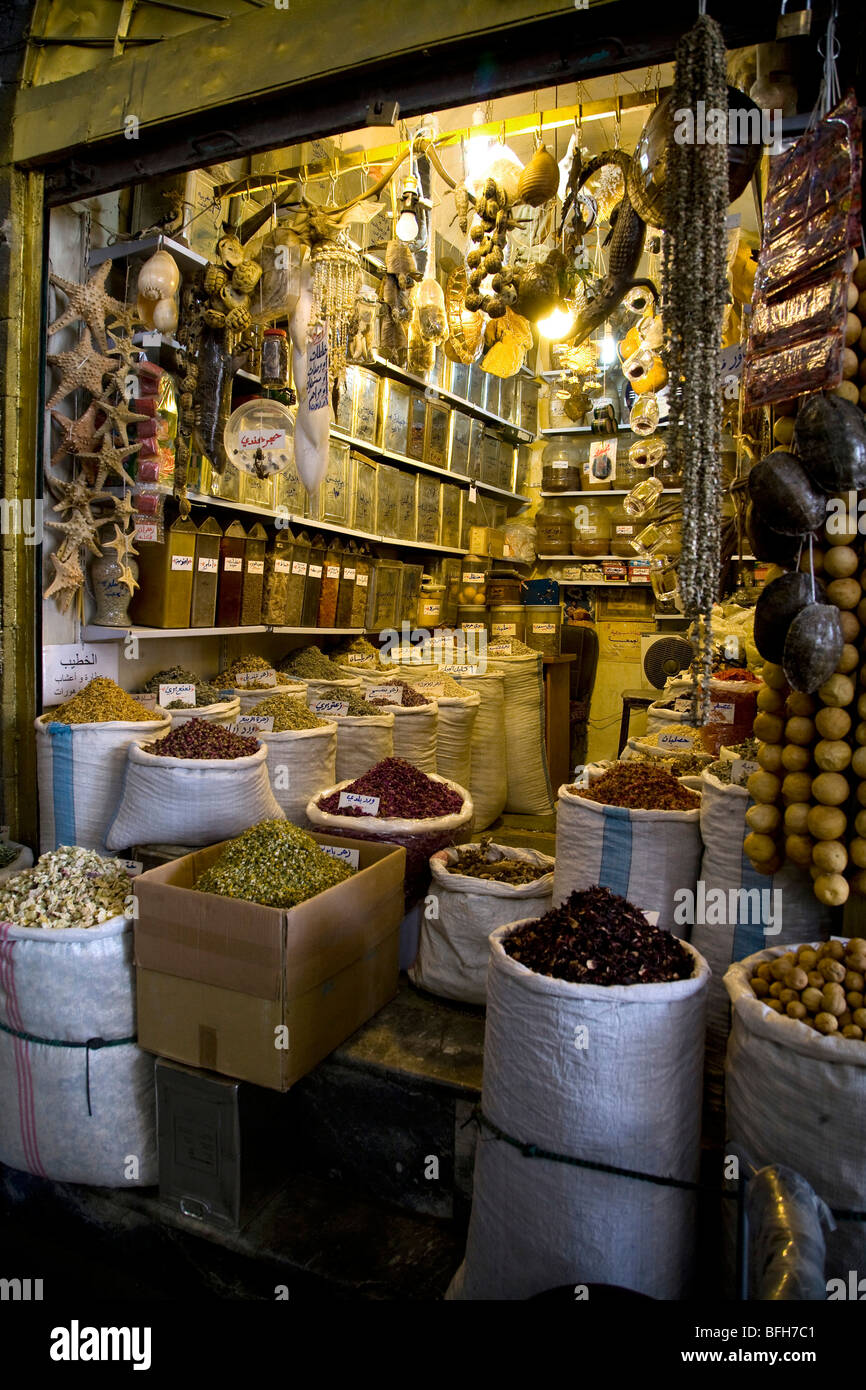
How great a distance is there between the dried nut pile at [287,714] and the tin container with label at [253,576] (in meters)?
0.44

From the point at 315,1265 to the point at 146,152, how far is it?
8.94 ft

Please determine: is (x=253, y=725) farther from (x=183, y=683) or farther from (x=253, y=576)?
(x=253, y=576)

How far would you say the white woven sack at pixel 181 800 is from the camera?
2.22 meters

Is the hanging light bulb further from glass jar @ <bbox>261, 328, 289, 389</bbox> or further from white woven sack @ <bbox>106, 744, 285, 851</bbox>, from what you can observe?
white woven sack @ <bbox>106, 744, 285, 851</bbox>

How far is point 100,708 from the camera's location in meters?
2.41

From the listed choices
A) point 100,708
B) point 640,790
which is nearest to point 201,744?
point 100,708

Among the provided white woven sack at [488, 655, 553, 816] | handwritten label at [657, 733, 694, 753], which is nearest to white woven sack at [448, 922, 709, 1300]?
handwritten label at [657, 733, 694, 753]

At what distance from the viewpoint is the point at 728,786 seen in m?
1.72

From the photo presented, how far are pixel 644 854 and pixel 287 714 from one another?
4.84ft

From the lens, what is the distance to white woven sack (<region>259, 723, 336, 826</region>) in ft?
9.12

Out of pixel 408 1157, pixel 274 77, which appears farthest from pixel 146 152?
pixel 408 1157

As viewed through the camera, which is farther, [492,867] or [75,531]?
[75,531]

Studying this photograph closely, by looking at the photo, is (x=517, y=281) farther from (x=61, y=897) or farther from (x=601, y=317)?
(x=61, y=897)

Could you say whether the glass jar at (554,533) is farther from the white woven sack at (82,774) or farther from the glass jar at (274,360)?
the white woven sack at (82,774)
